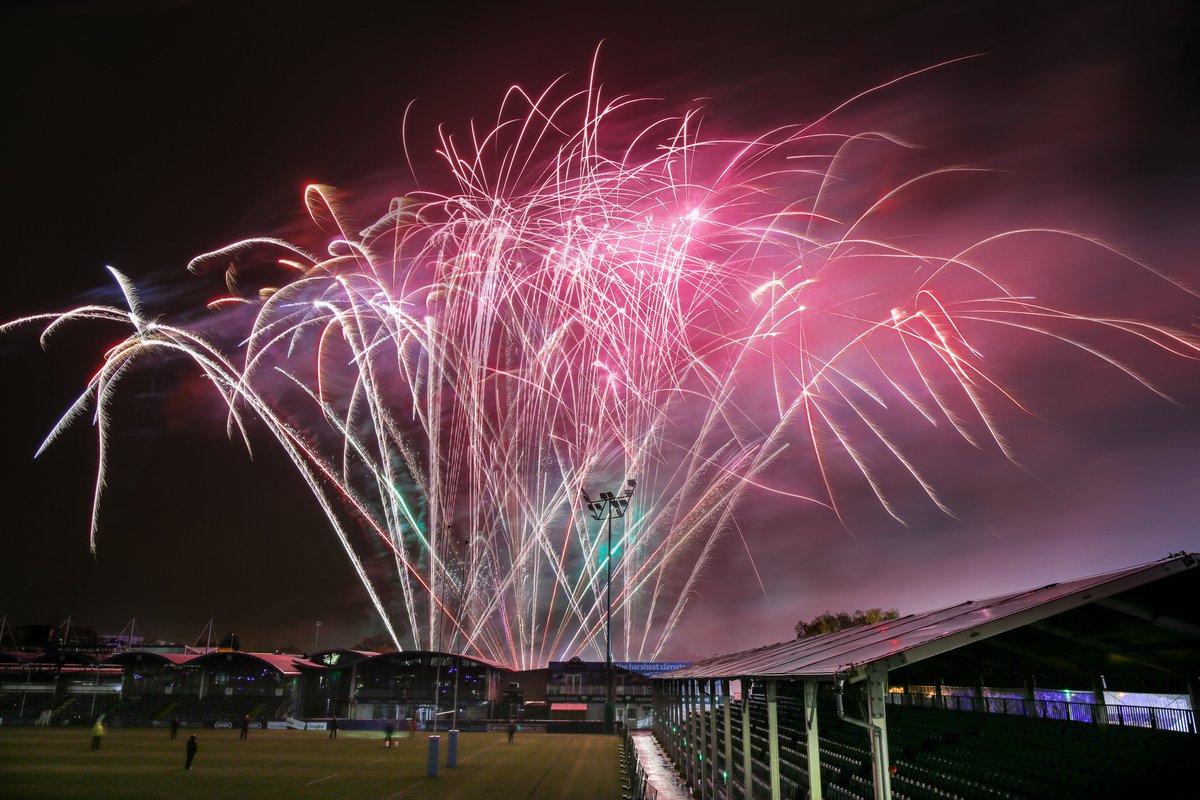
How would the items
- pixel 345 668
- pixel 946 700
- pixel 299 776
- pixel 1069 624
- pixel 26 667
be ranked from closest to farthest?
pixel 1069 624 → pixel 946 700 → pixel 299 776 → pixel 345 668 → pixel 26 667

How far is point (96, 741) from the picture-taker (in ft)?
111

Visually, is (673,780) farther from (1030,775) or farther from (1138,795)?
(1138,795)

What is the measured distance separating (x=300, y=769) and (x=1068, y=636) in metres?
25.8

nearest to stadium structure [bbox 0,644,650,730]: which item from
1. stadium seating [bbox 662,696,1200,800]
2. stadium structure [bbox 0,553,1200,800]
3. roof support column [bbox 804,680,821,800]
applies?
stadium structure [bbox 0,553,1200,800]

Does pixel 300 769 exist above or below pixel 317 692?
below

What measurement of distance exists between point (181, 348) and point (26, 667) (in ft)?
169

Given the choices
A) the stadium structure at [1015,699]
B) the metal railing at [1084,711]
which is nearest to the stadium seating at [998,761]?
the stadium structure at [1015,699]

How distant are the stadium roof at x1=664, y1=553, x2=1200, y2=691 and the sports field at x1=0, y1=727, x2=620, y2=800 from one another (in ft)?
34.6

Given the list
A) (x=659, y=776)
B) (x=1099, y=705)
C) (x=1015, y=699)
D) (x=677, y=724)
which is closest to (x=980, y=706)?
(x=1015, y=699)

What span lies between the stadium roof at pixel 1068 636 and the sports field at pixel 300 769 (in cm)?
1054

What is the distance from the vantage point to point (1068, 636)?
1105 centimetres

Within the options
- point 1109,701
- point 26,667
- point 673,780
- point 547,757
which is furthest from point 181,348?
point 26,667

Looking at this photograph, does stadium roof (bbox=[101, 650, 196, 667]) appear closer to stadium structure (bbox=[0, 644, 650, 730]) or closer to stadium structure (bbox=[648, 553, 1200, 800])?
stadium structure (bbox=[0, 644, 650, 730])

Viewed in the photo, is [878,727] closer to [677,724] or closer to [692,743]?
[692,743]
